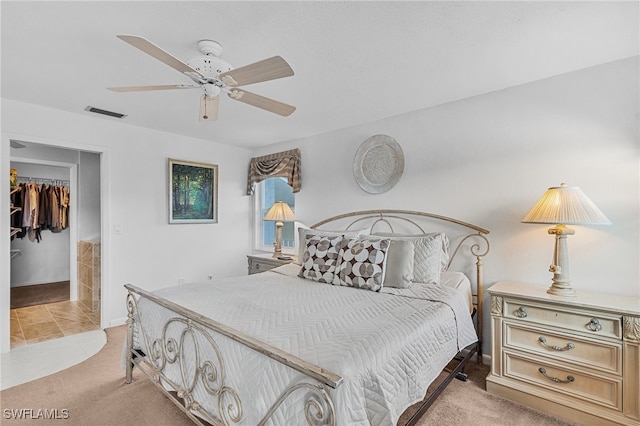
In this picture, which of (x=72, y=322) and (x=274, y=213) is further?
(x=274, y=213)

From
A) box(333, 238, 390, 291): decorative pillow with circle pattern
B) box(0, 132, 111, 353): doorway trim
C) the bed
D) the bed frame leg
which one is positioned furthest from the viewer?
box(0, 132, 111, 353): doorway trim

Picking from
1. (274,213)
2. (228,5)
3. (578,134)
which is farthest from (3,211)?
(578,134)

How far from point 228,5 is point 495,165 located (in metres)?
2.37

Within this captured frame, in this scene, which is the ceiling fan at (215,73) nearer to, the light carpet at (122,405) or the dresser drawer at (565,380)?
the light carpet at (122,405)

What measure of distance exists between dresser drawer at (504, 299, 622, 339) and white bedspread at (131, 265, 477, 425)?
340 millimetres

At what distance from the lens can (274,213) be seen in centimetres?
400

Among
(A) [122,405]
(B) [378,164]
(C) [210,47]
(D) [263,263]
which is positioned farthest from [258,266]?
(C) [210,47]

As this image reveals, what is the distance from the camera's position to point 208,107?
210 cm

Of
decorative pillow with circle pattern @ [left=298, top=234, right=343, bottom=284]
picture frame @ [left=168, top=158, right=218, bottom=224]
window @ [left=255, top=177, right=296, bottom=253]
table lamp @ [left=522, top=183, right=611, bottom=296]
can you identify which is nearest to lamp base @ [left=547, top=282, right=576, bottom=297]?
table lamp @ [left=522, top=183, right=611, bottom=296]

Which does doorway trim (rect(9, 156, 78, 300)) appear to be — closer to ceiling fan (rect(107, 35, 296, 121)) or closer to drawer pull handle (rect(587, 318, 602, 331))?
ceiling fan (rect(107, 35, 296, 121))

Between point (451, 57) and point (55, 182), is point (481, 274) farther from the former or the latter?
point (55, 182)

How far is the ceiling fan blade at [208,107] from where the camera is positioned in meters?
2.04

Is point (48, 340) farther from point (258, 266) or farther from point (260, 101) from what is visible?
point (260, 101)

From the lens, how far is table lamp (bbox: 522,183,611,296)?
2.00 m
